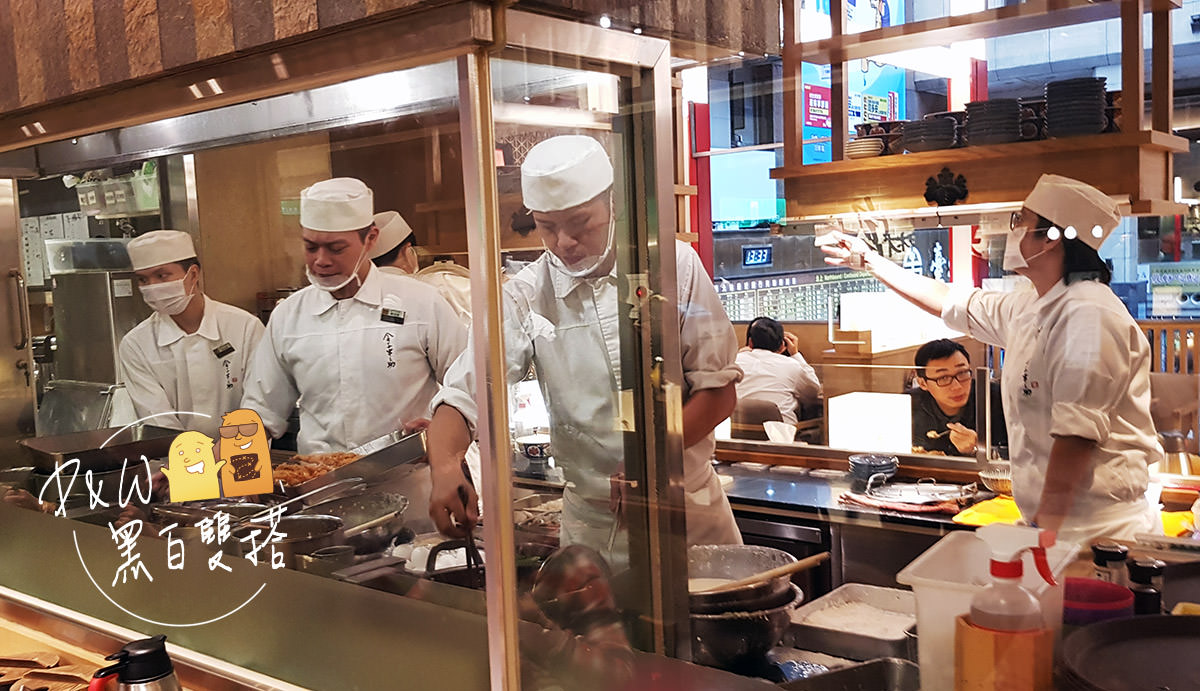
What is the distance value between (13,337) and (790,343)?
191cm

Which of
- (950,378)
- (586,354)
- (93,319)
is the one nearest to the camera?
(950,378)

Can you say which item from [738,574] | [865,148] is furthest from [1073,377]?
[738,574]

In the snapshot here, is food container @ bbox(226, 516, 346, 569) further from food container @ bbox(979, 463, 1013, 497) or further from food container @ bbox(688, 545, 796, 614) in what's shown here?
food container @ bbox(979, 463, 1013, 497)

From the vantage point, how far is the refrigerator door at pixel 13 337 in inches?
90.3

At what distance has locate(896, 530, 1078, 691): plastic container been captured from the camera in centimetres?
104

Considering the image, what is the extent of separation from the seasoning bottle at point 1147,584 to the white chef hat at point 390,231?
0.96 metres

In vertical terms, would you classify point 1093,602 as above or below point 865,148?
below

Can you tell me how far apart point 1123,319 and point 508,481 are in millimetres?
730

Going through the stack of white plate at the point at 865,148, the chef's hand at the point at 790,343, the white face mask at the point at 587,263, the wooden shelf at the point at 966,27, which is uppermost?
the wooden shelf at the point at 966,27

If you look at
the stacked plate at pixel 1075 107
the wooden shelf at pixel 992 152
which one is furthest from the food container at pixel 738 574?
the stacked plate at pixel 1075 107

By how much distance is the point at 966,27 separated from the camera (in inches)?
42.6

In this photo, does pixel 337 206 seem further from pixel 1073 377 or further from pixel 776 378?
pixel 1073 377

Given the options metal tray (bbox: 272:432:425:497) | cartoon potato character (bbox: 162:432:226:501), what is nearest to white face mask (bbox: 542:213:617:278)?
metal tray (bbox: 272:432:425:497)

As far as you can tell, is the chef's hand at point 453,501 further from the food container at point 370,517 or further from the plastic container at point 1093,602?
the plastic container at point 1093,602
